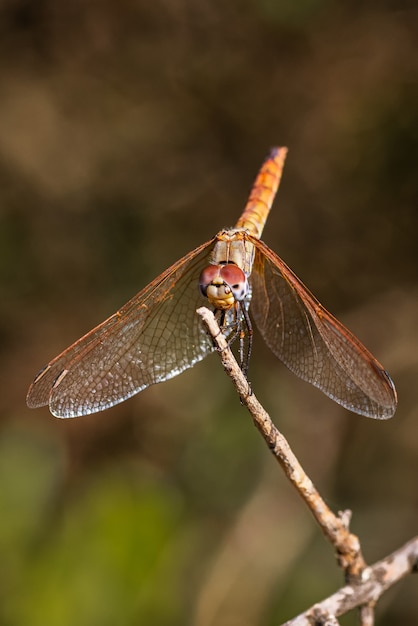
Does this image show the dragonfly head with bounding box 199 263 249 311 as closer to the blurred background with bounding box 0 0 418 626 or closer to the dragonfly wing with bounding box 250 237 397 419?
the dragonfly wing with bounding box 250 237 397 419

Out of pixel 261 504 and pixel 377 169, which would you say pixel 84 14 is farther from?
pixel 261 504

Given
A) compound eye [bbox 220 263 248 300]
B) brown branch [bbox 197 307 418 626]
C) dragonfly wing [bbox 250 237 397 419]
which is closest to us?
brown branch [bbox 197 307 418 626]

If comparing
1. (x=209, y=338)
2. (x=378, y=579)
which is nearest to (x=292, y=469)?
(x=378, y=579)

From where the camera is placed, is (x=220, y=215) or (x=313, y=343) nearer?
(x=313, y=343)

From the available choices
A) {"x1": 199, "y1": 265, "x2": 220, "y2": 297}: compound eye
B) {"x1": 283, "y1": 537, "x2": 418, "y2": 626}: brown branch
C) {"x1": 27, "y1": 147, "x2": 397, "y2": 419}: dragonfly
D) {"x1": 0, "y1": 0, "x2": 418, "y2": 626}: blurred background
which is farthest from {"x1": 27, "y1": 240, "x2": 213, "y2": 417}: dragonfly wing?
{"x1": 0, "y1": 0, "x2": 418, "y2": 626}: blurred background

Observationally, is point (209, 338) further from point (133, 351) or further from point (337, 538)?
point (337, 538)

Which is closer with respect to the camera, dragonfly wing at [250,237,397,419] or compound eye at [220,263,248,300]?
dragonfly wing at [250,237,397,419]

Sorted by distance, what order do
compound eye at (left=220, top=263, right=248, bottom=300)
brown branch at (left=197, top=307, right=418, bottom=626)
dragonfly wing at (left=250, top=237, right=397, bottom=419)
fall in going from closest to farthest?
brown branch at (left=197, top=307, right=418, bottom=626)
dragonfly wing at (left=250, top=237, right=397, bottom=419)
compound eye at (left=220, top=263, right=248, bottom=300)

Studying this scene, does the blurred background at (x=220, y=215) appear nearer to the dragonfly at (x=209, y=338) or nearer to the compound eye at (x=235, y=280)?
the dragonfly at (x=209, y=338)

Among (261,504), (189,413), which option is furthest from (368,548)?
(189,413)
